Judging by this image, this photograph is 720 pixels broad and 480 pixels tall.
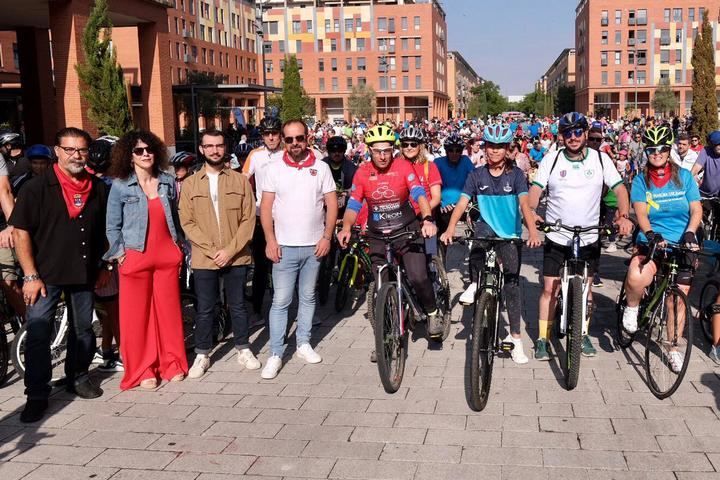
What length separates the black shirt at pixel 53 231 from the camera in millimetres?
5172

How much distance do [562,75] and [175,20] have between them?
117046 millimetres

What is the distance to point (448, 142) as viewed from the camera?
8.34 m

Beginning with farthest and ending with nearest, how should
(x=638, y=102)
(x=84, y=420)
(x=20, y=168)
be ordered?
(x=638, y=102) → (x=20, y=168) → (x=84, y=420)

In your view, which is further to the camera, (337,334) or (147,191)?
(337,334)

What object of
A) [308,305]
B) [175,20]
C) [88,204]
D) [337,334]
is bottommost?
[337,334]

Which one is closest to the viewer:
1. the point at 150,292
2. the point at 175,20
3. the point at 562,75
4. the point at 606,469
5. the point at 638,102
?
the point at 606,469

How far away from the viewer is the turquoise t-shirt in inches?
228

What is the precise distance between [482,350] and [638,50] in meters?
108

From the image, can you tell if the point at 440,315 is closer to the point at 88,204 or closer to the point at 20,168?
the point at 88,204


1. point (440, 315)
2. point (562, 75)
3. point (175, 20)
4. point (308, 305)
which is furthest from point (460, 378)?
point (562, 75)

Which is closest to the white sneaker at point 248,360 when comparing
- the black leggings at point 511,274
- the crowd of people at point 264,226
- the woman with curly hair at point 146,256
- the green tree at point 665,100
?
the crowd of people at point 264,226

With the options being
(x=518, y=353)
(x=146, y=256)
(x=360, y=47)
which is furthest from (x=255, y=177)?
(x=360, y=47)

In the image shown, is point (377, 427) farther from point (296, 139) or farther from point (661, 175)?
point (661, 175)

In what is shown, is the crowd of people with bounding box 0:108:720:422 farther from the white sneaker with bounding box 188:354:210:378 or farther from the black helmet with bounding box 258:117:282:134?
the black helmet with bounding box 258:117:282:134
